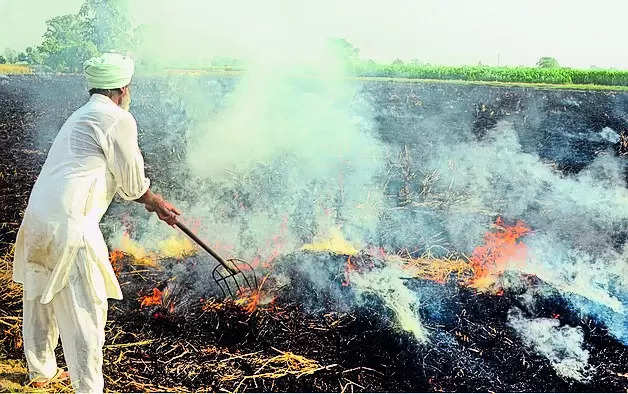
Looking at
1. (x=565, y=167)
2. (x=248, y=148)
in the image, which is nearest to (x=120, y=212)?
(x=248, y=148)

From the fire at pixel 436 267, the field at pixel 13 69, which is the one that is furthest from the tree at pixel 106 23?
the fire at pixel 436 267

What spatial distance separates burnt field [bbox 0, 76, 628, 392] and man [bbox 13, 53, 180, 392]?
67 centimetres

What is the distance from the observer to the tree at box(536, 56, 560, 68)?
6.05 m

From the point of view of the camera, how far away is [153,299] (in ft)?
14.6

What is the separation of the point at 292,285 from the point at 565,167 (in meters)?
3.22

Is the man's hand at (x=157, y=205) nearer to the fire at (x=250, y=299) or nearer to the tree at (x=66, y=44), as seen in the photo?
the fire at (x=250, y=299)

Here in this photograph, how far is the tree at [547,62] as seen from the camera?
605 centimetres

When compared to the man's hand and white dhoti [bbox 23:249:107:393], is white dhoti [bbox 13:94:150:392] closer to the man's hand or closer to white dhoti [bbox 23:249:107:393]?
white dhoti [bbox 23:249:107:393]

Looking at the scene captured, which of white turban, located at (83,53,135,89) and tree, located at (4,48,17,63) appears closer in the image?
white turban, located at (83,53,135,89)

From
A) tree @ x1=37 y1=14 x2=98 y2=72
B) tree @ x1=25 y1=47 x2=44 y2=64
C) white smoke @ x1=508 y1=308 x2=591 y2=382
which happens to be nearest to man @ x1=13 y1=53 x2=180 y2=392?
tree @ x1=37 y1=14 x2=98 y2=72

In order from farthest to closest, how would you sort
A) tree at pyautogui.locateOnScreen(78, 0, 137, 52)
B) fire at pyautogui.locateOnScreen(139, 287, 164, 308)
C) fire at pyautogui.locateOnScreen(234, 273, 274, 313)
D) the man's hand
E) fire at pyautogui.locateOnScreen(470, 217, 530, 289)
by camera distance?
1. tree at pyautogui.locateOnScreen(78, 0, 137, 52)
2. fire at pyautogui.locateOnScreen(470, 217, 530, 289)
3. fire at pyautogui.locateOnScreen(139, 287, 164, 308)
4. fire at pyautogui.locateOnScreen(234, 273, 274, 313)
5. the man's hand

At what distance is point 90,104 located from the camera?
129 inches

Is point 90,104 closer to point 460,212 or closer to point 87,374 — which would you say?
point 87,374

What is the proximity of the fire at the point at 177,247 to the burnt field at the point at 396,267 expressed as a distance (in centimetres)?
3
